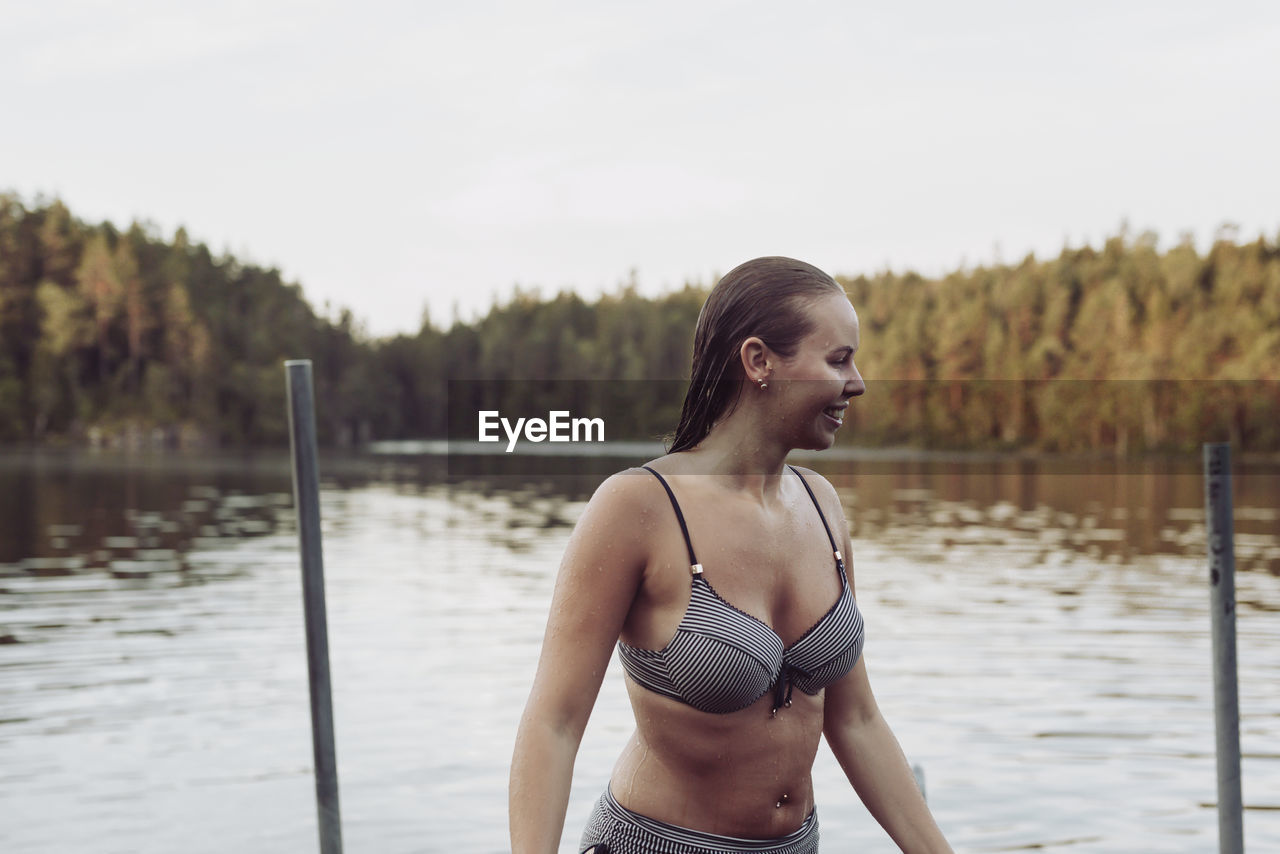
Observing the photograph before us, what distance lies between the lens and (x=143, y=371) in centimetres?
16412

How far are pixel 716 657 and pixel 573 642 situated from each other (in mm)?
228

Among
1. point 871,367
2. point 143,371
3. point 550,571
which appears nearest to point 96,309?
point 143,371

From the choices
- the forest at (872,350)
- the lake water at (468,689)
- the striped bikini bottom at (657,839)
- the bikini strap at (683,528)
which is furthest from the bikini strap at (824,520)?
the forest at (872,350)

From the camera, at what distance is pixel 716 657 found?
2.16 m

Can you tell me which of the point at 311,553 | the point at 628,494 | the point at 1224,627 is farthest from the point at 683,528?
the point at 1224,627

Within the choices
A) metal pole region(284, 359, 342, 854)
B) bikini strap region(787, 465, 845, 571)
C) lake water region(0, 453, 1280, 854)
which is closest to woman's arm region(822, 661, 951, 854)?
bikini strap region(787, 465, 845, 571)

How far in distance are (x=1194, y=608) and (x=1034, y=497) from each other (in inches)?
1472

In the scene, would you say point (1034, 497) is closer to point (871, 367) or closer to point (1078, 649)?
point (1078, 649)

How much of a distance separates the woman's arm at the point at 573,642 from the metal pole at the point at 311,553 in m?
2.80

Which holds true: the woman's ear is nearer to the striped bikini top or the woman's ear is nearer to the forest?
the striped bikini top

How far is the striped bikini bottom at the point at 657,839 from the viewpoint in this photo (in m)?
2.30

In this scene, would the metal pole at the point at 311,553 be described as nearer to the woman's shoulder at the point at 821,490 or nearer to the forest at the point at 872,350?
the woman's shoulder at the point at 821,490

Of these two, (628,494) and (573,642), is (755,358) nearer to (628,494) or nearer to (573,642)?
(628,494)

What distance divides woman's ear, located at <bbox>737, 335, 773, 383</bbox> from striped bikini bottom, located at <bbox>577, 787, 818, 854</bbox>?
762 millimetres
